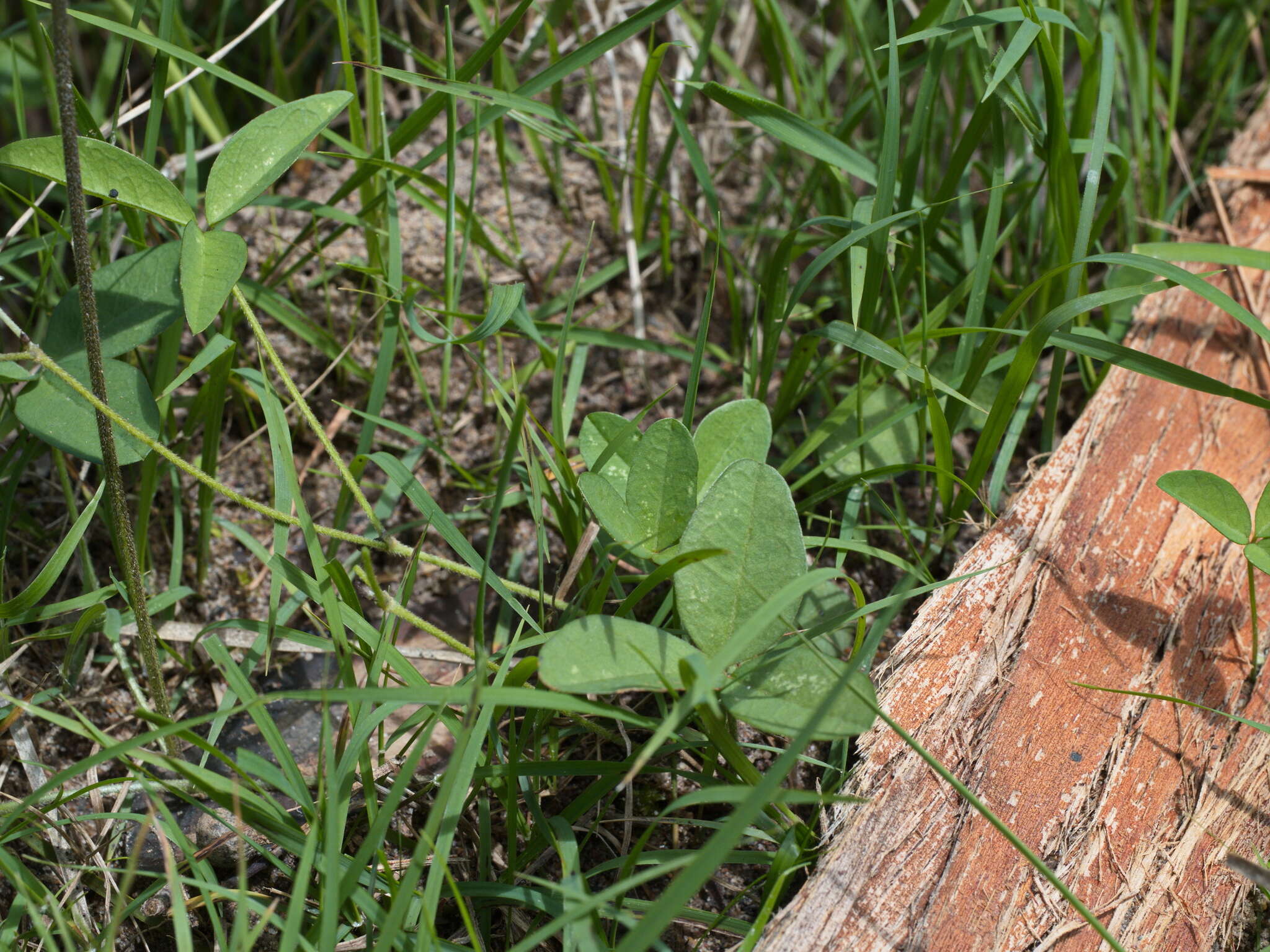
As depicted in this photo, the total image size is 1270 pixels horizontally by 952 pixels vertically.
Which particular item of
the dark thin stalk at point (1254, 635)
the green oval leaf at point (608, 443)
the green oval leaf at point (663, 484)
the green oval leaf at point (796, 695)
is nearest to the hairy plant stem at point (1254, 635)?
the dark thin stalk at point (1254, 635)

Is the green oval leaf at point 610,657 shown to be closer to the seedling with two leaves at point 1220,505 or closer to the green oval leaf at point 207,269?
the green oval leaf at point 207,269

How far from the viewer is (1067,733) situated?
1402 mm

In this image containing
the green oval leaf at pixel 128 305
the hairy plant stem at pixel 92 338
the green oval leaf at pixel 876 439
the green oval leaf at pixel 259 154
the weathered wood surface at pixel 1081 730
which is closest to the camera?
the hairy plant stem at pixel 92 338

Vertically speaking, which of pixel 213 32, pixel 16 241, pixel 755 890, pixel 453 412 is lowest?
pixel 755 890

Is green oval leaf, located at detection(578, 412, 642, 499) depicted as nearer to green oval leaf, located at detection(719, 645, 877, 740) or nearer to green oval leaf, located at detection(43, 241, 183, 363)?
green oval leaf, located at detection(719, 645, 877, 740)

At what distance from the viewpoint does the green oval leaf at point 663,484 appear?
1443 millimetres

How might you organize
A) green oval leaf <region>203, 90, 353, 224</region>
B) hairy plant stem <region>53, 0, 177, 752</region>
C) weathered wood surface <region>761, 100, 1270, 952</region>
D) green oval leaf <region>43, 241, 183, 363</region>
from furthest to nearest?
green oval leaf <region>43, 241, 183, 363</region> → green oval leaf <region>203, 90, 353, 224</region> → weathered wood surface <region>761, 100, 1270, 952</region> → hairy plant stem <region>53, 0, 177, 752</region>

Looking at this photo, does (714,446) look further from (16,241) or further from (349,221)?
(16,241)

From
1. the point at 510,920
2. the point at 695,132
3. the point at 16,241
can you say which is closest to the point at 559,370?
the point at 510,920

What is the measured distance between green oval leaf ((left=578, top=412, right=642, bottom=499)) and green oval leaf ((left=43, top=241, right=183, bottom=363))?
70cm

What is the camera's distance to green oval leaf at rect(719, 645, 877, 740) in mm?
1144

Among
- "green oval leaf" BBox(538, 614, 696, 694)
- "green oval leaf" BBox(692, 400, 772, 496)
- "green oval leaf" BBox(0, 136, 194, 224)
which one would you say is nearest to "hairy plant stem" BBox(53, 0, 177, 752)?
"green oval leaf" BBox(0, 136, 194, 224)

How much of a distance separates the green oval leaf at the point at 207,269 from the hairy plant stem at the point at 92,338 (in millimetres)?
121

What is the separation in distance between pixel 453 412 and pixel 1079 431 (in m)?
1.30
